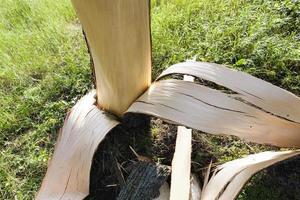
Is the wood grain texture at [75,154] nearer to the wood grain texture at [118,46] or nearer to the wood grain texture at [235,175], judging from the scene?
the wood grain texture at [118,46]

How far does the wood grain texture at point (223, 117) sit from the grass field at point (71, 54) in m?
0.26

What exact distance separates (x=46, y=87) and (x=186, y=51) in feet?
2.52

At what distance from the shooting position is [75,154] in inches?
66.1

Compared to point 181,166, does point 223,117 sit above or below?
above

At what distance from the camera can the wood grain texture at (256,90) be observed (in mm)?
1554

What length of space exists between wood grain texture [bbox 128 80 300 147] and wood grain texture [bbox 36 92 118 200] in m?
0.25

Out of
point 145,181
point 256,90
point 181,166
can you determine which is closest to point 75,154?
point 145,181

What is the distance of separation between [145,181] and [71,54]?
95cm

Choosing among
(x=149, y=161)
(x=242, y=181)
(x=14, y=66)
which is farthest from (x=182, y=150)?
(x=14, y=66)

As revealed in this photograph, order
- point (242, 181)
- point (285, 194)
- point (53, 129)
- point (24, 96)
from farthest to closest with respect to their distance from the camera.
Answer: point (24, 96) → point (53, 129) → point (285, 194) → point (242, 181)

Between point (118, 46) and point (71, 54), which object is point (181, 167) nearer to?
point (118, 46)

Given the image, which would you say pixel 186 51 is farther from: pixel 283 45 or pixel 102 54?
pixel 102 54

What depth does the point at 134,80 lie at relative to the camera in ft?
5.47

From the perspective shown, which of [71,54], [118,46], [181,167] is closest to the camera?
[118,46]
